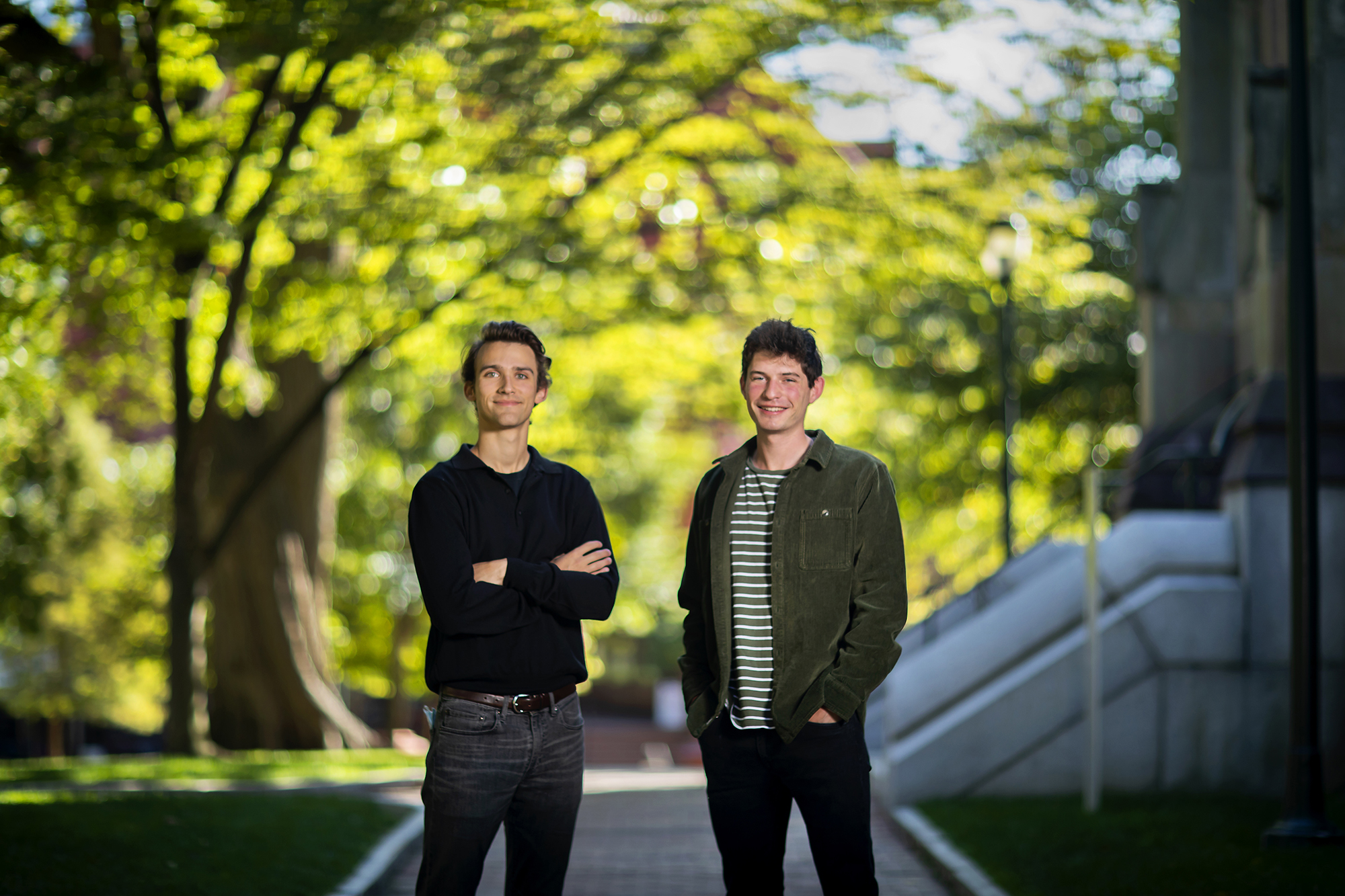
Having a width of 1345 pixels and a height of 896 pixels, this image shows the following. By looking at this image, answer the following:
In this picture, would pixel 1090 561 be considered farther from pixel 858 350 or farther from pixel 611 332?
pixel 611 332

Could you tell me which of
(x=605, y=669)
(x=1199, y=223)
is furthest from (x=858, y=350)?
(x=605, y=669)

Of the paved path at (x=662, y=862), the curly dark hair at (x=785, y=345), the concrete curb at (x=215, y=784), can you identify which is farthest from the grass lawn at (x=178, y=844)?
the curly dark hair at (x=785, y=345)

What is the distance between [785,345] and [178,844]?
17.0 ft

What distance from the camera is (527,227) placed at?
1509 cm

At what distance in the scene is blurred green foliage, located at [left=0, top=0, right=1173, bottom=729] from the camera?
1173 centimetres

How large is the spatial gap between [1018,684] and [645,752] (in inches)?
1144

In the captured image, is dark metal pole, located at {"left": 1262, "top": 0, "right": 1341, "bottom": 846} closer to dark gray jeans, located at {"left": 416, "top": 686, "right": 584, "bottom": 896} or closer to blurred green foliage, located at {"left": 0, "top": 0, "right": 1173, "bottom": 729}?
dark gray jeans, located at {"left": 416, "top": 686, "right": 584, "bottom": 896}

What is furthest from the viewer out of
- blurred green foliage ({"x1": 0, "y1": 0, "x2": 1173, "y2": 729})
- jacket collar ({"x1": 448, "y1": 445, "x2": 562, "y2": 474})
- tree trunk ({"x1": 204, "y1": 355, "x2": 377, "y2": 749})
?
tree trunk ({"x1": 204, "y1": 355, "x2": 377, "y2": 749})

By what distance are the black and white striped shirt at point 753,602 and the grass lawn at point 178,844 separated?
3785mm

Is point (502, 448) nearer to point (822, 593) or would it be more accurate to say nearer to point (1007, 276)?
point (822, 593)

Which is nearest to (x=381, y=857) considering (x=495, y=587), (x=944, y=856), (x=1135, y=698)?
(x=944, y=856)

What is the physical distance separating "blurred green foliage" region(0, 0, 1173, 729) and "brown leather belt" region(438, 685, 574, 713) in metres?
6.66

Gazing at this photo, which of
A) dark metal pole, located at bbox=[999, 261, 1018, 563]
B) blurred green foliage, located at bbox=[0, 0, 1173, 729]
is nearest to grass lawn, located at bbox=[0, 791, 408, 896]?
blurred green foliage, located at bbox=[0, 0, 1173, 729]

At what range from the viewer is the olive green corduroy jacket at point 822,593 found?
160 inches
